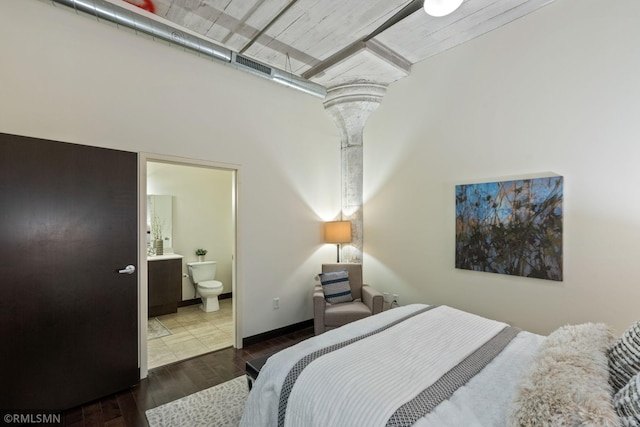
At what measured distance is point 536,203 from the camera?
2635 millimetres

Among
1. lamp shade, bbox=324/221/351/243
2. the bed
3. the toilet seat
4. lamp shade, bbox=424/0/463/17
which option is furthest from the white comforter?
the toilet seat

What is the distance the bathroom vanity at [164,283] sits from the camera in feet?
13.8

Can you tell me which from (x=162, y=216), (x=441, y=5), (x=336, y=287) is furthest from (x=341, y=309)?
(x=162, y=216)

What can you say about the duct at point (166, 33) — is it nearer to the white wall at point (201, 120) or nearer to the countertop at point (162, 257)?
the white wall at point (201, 120)

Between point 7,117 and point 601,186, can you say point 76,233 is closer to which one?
point 7,117

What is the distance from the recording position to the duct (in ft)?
7.18

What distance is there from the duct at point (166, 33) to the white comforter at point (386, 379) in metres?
2.64

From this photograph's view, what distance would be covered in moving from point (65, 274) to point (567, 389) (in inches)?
123

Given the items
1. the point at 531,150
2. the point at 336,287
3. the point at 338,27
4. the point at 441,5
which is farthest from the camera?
the point at 336,287

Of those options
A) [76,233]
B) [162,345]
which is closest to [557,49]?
[76,233]

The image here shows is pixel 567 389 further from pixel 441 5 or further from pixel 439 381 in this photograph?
pixel 441 5

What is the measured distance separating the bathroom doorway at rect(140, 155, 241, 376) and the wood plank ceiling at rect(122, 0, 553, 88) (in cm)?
143

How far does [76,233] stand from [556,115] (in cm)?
421

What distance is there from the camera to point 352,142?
431 cm
